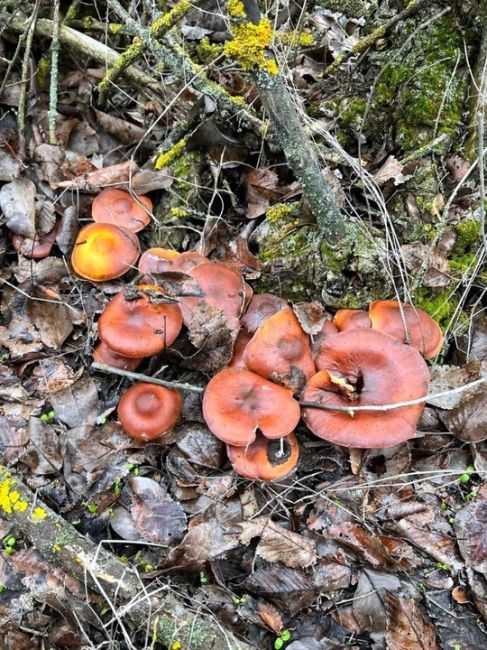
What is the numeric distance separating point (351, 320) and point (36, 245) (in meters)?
2.43

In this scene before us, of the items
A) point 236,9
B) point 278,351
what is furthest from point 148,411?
point 236,9

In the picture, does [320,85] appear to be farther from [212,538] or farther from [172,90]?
[212,538]

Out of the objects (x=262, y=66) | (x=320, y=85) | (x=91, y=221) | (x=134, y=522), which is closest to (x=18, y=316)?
(x=91, y=221)

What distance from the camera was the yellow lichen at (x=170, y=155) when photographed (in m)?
4.18

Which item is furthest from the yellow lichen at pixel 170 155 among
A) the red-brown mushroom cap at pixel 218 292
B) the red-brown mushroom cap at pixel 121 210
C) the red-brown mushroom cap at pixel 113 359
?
the red-brown mushroom cap at pixel 113 359

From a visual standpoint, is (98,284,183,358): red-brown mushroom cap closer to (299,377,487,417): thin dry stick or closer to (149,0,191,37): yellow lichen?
(299,377,487,417): thin dry stick

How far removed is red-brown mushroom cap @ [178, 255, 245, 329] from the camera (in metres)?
3.52

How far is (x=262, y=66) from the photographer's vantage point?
2744 mm

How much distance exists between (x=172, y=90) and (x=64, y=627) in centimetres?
389

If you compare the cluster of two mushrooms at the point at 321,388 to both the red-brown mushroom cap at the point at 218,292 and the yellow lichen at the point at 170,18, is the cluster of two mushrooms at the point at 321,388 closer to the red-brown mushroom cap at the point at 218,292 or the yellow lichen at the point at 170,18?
the red-brown mushroom cap at the point at 218,292

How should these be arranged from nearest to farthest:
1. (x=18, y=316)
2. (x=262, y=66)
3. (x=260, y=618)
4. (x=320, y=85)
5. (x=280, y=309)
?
(x=262, y=66) < (x=260, y=618) < (x=280, y=309) < (x=18, y=316) < (x=320, y=85)

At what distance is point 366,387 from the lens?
3279 mm

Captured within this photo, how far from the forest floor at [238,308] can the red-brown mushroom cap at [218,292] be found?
1.6 inches

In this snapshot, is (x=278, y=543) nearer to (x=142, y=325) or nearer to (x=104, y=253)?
(x=142, y=325)
